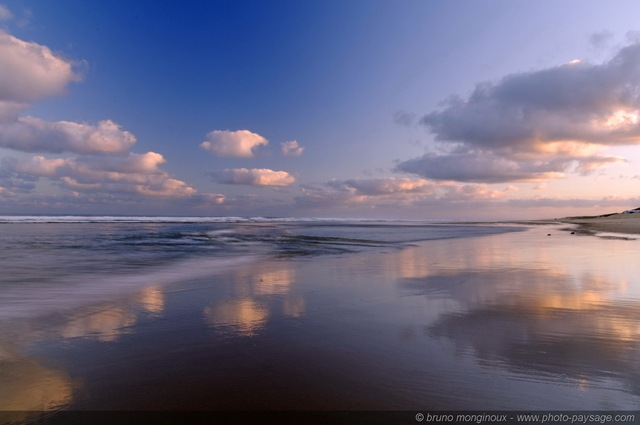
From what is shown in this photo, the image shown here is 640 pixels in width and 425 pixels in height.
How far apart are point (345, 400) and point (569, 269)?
477 inches

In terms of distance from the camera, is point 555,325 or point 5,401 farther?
point 555,325

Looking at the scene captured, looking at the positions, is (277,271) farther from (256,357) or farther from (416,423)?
(416,423)

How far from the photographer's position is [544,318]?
674cm

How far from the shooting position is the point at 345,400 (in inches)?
149

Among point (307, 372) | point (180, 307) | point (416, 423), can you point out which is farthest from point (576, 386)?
point (180, 307)

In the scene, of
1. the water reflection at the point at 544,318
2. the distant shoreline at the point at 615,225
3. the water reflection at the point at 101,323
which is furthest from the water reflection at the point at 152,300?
the distant shoreline at the point at 615,225

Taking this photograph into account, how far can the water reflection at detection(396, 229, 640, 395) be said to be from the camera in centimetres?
459

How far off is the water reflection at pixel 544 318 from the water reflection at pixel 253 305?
2.92 metres

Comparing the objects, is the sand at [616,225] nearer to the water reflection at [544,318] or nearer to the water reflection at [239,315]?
the water reflection at [544,318]

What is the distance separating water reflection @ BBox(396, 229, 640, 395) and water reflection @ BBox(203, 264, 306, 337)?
9.58ft

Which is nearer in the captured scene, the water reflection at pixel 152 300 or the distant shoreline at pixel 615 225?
the water reflection at pixel 152 300

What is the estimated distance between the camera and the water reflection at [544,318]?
15.0ft

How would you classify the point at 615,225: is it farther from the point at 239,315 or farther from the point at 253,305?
the point at 239,315

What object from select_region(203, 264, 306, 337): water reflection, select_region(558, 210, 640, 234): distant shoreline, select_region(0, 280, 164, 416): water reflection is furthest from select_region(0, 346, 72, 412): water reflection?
select_region(558, 210, 640, 234): distant shoreline
